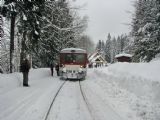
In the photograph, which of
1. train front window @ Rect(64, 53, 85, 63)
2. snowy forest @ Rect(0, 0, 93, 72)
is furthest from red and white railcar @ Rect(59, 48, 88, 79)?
snowy forest @ Rect(0, 0, 93, 72)

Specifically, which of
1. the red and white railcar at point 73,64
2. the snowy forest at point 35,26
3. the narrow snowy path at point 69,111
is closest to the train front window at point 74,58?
the red and white railcar at point 73,64

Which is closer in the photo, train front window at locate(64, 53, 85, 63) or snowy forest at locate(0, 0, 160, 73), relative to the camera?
snowy forest at locate(0, 0, 160, 73)

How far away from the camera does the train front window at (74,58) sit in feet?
96.4

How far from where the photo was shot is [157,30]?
84.0ft

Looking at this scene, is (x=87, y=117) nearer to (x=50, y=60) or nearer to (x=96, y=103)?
(x=96, y=103)

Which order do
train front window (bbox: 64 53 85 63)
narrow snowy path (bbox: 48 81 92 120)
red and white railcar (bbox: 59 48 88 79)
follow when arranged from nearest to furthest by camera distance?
narrow snowy path (bbox: 48 81 92 120) → red and white railcar (bbox: 59 48 88 79) → train front window (bbox: 64 53 85 63)

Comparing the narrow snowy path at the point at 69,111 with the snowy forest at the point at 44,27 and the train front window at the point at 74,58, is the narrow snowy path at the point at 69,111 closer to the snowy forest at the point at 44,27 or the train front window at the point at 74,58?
the snowy forest at the point at 44,27

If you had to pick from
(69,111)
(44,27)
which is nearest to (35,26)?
(44,27)

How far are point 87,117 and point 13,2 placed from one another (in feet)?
27.9

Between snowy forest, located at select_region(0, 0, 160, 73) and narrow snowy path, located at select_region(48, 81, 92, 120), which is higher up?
snowy forest, located at select_region(0, 0, 160, 73)

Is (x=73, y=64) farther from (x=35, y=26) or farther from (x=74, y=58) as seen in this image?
(x=35, y=26)

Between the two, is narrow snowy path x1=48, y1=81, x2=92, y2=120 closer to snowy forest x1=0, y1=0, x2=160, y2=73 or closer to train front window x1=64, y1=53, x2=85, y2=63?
snowy forest x1=0, y1=0, x2=160, y2=73

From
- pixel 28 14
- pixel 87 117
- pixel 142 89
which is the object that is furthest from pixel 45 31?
pixel 87 117

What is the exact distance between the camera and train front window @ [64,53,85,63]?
29375mm
